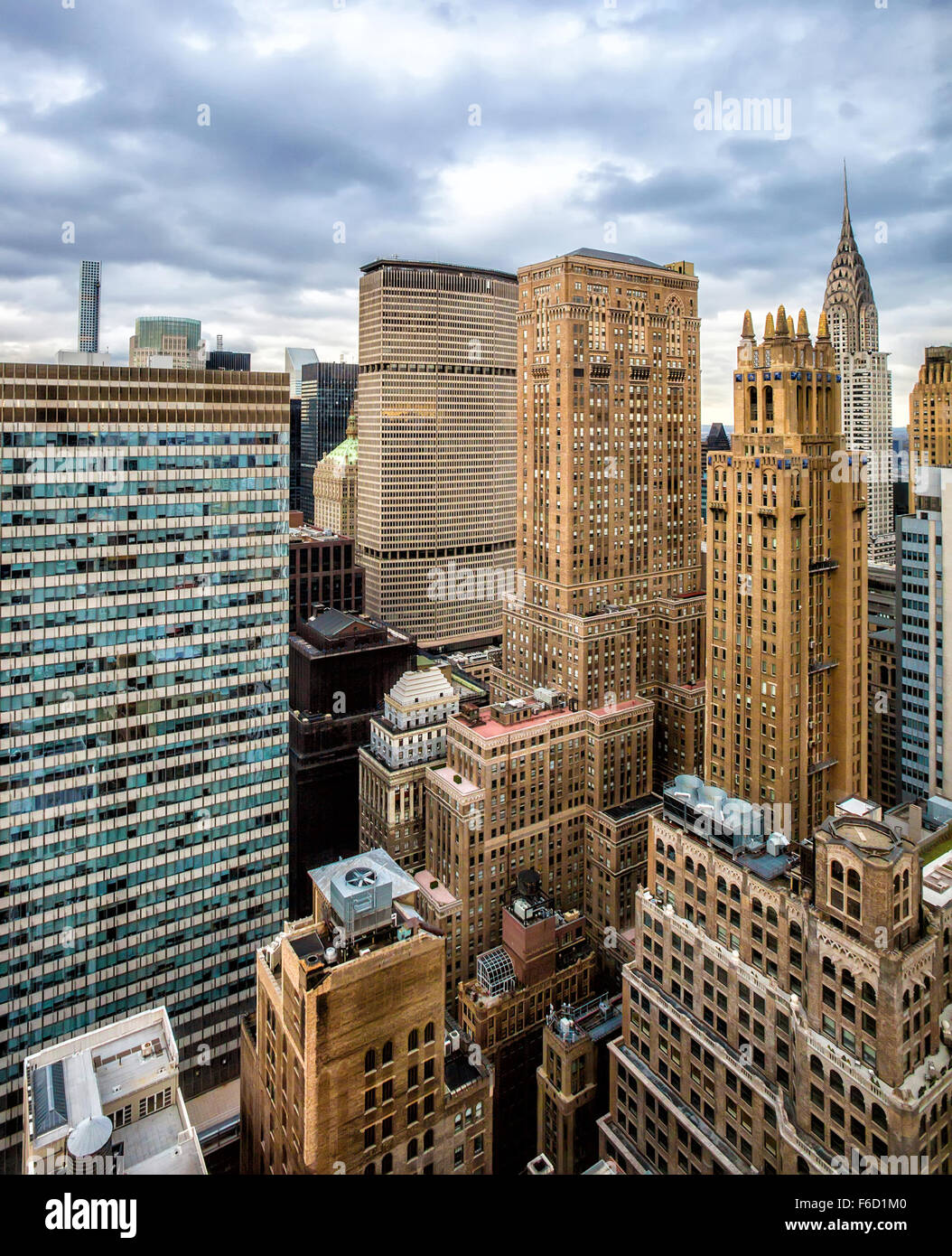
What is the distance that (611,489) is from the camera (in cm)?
13412

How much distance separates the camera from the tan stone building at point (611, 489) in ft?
423

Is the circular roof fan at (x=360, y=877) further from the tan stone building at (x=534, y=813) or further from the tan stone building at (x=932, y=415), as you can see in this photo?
the tan stone building at (x=932, y=415)

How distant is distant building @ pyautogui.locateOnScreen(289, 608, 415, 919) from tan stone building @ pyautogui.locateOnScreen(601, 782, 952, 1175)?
8160 centimetres

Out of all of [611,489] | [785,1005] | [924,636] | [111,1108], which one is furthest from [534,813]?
[111,1108]

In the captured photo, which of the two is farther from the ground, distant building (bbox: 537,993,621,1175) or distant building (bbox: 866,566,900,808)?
distant building (bbox: 866,566,900,808)

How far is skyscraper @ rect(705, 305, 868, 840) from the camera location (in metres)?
86.8

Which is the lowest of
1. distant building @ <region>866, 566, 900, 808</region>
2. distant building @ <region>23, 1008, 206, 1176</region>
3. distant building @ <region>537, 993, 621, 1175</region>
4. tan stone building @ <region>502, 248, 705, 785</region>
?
distant building @ <region>537, 993, 621, 1175</region>

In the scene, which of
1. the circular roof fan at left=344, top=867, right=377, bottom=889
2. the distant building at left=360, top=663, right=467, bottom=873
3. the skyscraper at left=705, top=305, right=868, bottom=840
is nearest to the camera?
the circular roof fan at left=344, top=867, right=377, bottom=889

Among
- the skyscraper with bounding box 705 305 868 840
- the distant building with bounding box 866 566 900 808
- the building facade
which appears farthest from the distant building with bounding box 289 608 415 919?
the building facade

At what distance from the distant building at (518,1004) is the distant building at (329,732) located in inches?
2043

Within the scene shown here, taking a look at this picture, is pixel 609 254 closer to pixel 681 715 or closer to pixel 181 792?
pixel 681 715

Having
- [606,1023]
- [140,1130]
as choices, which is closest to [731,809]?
[606,1023]

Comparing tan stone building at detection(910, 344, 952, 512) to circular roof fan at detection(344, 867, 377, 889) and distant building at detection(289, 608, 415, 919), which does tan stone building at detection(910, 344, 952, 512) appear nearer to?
distant building at detection(289, 608, 415, 919)

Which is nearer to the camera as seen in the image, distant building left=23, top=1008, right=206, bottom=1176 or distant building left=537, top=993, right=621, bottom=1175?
distant building left=23, top=1008, right=206, bottom=1176
